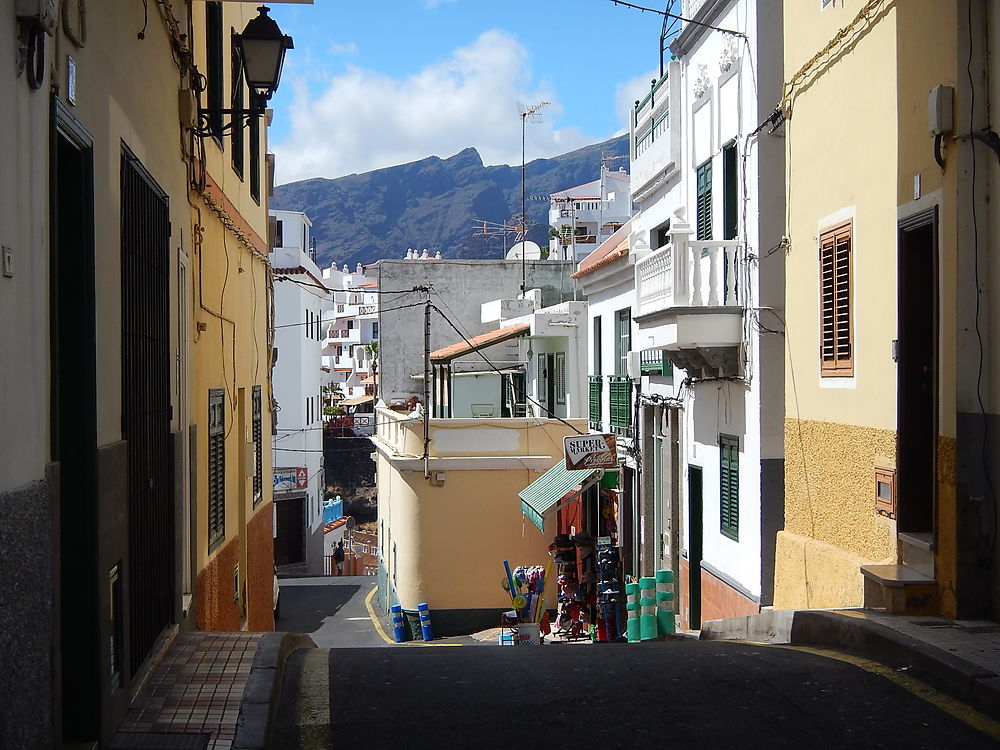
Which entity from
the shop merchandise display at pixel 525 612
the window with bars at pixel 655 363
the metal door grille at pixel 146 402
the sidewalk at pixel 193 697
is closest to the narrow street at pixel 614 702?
the sidewalk at pixel 193 697

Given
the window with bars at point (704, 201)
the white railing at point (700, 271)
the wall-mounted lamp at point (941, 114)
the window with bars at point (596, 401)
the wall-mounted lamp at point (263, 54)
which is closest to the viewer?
the wall-mounted lamp at point (941, 114)

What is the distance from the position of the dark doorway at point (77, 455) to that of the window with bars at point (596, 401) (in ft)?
61.7

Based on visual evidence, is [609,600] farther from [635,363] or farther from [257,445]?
[257,445]

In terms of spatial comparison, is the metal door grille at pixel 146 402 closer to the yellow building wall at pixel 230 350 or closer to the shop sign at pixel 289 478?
the yellow building wall at pixel 230 350

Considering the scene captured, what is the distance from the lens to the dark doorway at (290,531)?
141 feet

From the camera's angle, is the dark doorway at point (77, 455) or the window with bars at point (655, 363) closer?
the dark doorway at point (77, 455)

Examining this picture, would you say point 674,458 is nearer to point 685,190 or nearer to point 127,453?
point 685,190

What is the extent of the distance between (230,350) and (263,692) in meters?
7.20

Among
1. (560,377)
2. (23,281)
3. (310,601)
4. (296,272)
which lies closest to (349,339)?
(296,272)

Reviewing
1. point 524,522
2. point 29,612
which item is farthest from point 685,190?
point 29,612

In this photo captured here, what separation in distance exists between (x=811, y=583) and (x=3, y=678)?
8.87 metres

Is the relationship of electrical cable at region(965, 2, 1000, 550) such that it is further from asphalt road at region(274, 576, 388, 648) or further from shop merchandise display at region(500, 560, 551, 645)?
asphalt road at region(274, 576, 388, 648)

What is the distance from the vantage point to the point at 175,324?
9.08 meters

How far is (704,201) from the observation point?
1620cm
